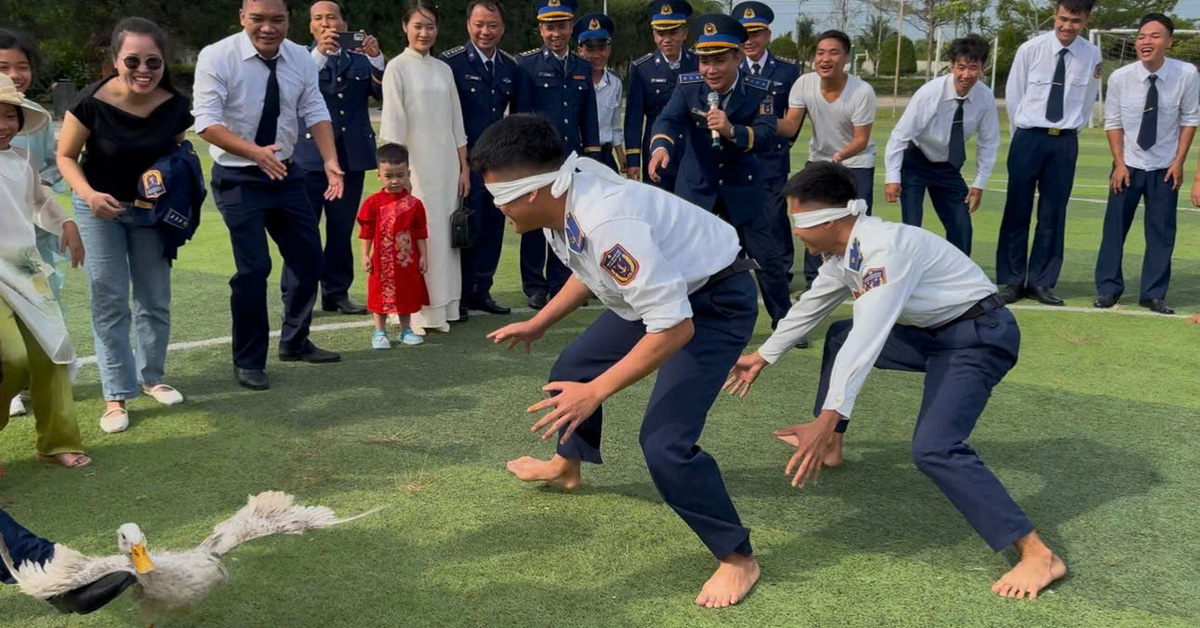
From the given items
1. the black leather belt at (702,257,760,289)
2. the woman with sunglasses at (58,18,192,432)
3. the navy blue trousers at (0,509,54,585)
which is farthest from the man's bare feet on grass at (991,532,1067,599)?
the woman with sunglasses at (58,18,192,432)

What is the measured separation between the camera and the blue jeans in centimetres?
480

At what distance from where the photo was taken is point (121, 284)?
4.90 meters

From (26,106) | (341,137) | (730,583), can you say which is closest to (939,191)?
(341,137)

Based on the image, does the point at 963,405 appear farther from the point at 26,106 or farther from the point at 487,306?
the point at 487,306

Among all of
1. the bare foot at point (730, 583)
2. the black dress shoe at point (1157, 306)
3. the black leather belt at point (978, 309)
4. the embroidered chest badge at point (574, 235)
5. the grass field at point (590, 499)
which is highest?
the embroidered chest badge at point (574, 235)

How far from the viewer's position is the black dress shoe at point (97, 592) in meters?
2.80

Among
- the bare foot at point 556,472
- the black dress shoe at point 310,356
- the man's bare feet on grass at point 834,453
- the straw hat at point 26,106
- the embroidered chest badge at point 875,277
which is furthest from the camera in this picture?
the black dress shoe at point 310,356

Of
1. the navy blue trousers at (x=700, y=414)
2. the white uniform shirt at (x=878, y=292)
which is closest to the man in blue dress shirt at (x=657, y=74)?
the white uniform shirt at (x=878, y=292)

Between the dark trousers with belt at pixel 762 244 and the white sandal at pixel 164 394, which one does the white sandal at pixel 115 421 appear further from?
the dark trousers with belt at pixel 762 244

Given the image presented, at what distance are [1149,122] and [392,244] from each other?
17.3 ft

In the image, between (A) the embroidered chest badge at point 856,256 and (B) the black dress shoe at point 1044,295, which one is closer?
(A) the embroidered chest badge at point 856,256

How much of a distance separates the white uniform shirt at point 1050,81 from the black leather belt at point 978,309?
14.5 feet

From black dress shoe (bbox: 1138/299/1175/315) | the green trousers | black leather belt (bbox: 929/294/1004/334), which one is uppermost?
black leather belt (bbox: 929/294/1004/334)

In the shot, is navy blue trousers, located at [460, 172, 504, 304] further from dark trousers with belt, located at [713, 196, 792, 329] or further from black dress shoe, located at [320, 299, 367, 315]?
dark trousers with belt, located at [713, 196, 792, 329]
